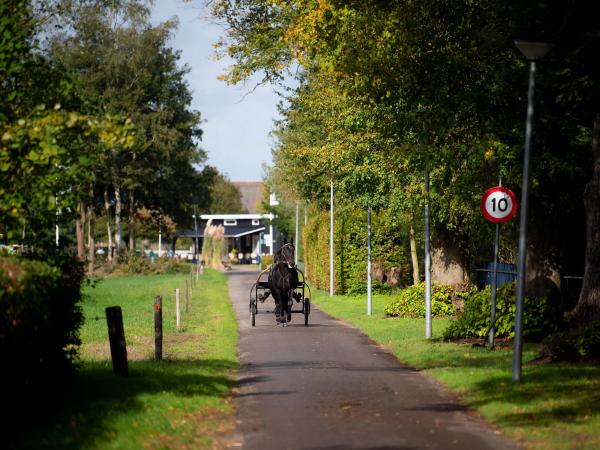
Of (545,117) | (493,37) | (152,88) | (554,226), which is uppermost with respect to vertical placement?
(152,88)

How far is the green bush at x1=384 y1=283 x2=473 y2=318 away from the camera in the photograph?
29766 mm

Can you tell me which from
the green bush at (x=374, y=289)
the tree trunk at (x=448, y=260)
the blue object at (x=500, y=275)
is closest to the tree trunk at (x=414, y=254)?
the green bush at (x=374, y=289)

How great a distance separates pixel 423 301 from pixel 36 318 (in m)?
20.5

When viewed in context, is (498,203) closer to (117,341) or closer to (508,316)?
(508,316)

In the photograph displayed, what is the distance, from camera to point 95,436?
10.0m

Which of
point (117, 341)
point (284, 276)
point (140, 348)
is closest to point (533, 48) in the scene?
point (117, 341)

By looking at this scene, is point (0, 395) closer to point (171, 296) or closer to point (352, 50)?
point (352, 50)

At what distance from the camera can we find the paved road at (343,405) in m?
10.5

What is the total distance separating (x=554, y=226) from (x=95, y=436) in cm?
1469

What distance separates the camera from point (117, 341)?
47.6ft

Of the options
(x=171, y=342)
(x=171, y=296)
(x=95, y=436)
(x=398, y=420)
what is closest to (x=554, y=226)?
(x=171, y=342)

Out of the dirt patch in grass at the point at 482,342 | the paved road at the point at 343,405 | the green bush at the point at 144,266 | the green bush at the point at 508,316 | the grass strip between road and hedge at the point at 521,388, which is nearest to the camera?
the paved road at the point at 343,405

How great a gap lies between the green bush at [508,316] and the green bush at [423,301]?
25.7 feet

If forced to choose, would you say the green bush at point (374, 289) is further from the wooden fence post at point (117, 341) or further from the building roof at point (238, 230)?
the building roof at point (238, 230)
